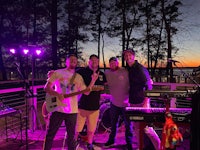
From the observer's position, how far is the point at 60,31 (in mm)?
Answer: 26719

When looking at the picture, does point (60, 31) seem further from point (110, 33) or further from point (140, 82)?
point (140, 82)

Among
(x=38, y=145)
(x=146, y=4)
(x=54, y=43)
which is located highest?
(x=146, y=4)

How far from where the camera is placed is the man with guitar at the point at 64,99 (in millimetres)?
4555

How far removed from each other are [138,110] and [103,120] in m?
3.77

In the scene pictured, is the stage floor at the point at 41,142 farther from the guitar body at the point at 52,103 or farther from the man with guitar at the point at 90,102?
the guitar body at the point at 52,103

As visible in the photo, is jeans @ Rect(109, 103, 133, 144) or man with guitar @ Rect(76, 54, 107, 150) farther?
jeans @ Rect(109, 103, 133, 144)

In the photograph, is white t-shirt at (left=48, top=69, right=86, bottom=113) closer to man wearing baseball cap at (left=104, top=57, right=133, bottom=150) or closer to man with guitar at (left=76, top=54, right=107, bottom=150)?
man with guitar at (left=76, top=54, right=107, bottom=150)

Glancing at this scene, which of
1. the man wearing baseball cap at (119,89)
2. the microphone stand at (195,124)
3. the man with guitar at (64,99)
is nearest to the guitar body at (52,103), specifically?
the man with guitar at (64,99)

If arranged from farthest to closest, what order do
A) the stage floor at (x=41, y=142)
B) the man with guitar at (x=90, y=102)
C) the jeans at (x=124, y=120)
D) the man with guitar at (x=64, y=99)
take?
the stage floor at (x=41, y=142) < the jeans at (x=124, y=120) < the man with guitar at (x=90, y=102) < the man with guitar at (x=64, y=99)

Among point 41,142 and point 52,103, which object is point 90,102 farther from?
point 41,142

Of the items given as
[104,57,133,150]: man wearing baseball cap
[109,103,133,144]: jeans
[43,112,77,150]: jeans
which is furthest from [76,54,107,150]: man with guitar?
[43,112,77,150]: jeans

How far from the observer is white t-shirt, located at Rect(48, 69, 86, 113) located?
180 inches

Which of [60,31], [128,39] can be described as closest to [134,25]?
[128,39]

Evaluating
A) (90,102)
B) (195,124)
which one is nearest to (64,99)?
(90,102)
